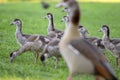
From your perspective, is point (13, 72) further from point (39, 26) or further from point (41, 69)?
point (39, 26)

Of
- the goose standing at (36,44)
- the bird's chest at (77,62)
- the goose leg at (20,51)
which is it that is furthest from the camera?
the goose standing at (36,44)

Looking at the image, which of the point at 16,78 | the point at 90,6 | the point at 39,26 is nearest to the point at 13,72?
the point at 16,78

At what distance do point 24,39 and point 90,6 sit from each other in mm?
20993

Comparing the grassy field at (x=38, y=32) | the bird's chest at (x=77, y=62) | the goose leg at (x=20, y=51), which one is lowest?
the grassy field at (x=38, y=32)

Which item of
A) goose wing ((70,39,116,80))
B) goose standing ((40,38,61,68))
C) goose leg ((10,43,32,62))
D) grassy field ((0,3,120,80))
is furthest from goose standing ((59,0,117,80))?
goose leg ((10,43,32,62))

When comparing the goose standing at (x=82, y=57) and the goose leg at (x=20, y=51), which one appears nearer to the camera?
the goose standing at (x=82, y=57)

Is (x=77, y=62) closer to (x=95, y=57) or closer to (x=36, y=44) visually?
(x=95, y=57)

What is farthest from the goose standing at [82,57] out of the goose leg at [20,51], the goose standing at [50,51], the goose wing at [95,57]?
the goose leg at [20,51]

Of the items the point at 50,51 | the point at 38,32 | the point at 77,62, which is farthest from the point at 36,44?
the point at 38,32

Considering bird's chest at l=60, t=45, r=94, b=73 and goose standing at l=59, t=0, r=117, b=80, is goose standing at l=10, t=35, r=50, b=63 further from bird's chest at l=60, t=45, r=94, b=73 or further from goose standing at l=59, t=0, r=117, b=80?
bird's chest at l=60, t=45, r=94, b=73

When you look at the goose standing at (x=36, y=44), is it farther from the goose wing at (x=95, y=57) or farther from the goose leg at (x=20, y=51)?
the goose wing at (x=95, y=57)

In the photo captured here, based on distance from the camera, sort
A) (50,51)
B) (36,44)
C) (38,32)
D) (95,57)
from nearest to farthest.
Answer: (95,57)
(50,51)
(36,44)
(38,32)

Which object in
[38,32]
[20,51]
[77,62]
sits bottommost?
[38,32]

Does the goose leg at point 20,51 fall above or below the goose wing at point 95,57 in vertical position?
below
